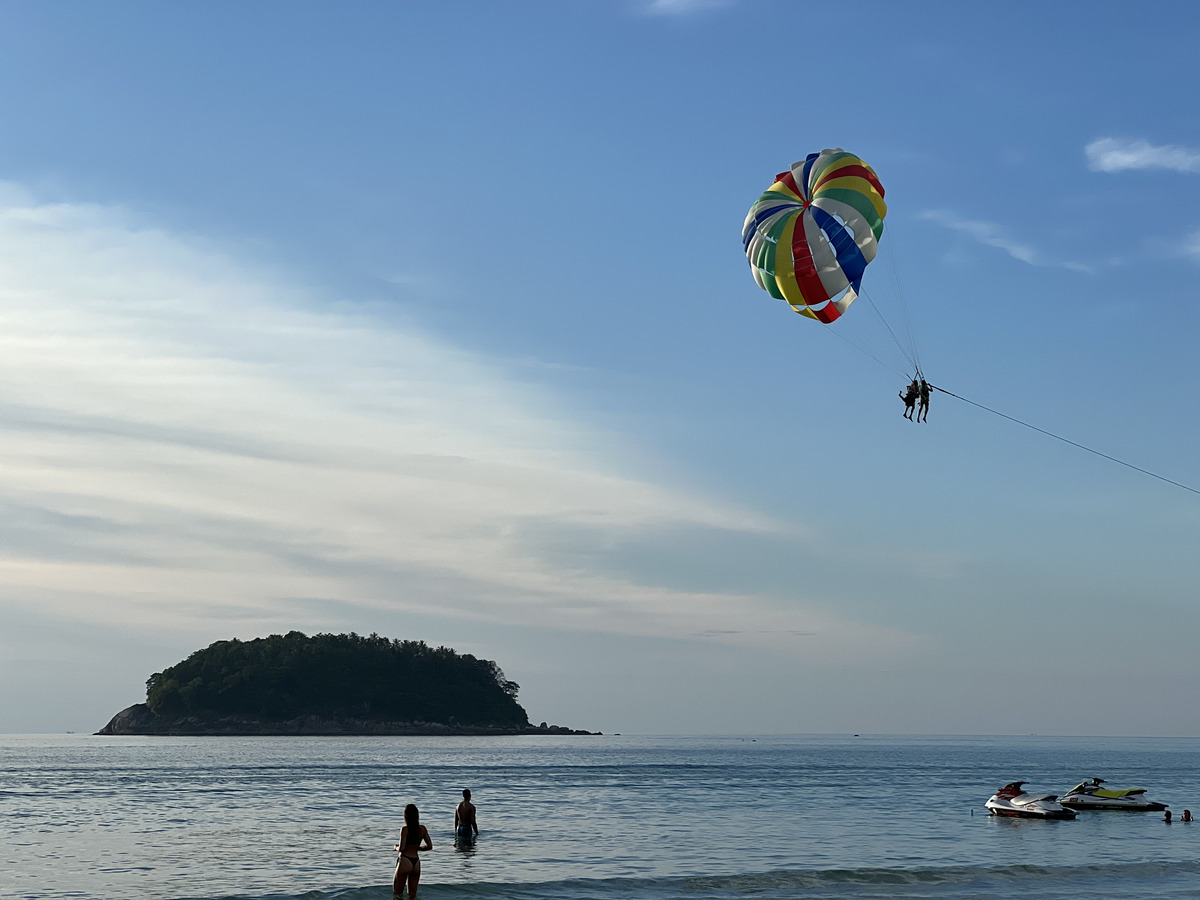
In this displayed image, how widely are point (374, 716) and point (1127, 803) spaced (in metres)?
150

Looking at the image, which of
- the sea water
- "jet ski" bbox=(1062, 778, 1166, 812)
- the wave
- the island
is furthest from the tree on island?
the wave

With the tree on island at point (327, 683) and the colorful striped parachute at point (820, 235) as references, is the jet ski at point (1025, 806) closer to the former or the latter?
the colorful striped parachute at point (820, 235)

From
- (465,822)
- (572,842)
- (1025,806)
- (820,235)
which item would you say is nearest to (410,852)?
(465,822)

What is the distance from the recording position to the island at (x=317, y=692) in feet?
573

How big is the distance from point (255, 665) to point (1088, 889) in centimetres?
16977

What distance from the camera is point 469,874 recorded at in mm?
26500

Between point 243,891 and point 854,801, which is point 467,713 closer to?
point 854,801

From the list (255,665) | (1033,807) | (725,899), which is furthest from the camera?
(255,665)

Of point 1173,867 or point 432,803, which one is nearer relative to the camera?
point 1173,867

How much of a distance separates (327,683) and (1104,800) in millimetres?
151946

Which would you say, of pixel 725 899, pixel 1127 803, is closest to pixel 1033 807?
pixel 1127 803

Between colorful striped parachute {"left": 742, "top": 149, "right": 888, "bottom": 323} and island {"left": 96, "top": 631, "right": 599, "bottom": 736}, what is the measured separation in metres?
162

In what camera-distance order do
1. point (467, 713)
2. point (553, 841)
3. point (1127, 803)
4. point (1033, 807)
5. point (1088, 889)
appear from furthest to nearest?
1. point (467, 713)
2. point (1127, 803)
3. point (1033, 807)
4. point (553, 841)
5. point (1088, 889)

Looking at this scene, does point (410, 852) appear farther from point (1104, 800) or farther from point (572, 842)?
point (1104, 800)
